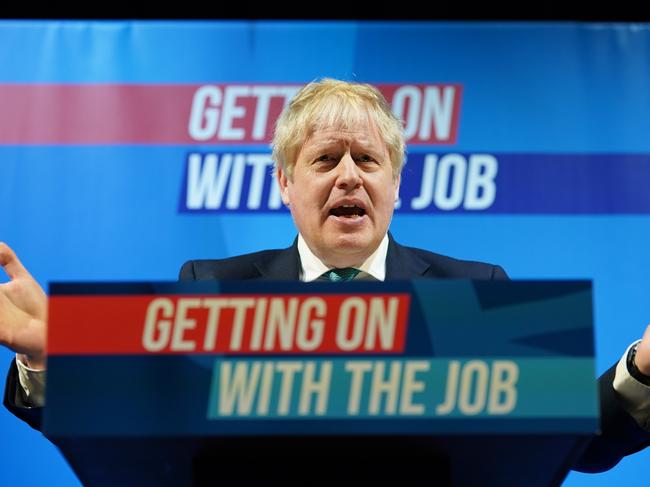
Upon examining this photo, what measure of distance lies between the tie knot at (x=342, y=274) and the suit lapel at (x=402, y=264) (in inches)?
2.2

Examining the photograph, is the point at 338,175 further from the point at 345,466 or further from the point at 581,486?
the point at 581,486

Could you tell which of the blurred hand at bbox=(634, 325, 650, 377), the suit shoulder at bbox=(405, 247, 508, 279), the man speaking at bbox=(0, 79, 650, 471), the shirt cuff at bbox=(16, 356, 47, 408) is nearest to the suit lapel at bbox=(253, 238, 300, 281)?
the man speaking at bbox=(0, 79, 650, 471)

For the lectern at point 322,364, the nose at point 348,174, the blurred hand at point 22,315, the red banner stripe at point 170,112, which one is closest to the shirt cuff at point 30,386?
the blurred hand at point 22,315

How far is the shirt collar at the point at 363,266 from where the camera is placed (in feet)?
4.97

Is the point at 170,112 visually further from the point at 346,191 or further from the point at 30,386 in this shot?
the point at 30,386

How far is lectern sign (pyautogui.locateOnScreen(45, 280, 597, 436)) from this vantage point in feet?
2.38

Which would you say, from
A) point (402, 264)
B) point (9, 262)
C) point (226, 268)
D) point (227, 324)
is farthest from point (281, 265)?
point (227, 324)

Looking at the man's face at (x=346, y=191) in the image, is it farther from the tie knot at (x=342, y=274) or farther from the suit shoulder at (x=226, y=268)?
the suit shoulder at (x=226, y=268)

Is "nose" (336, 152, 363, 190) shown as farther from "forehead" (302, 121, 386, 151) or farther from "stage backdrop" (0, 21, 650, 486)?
"stage backdrop" (0, 21, 650, 486)

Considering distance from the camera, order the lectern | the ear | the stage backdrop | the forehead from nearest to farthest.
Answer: the lectern, the forehead, the ear, the stage backdrop

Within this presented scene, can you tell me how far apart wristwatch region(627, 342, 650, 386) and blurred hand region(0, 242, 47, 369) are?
67 centimetres

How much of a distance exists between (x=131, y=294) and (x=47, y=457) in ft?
5.65

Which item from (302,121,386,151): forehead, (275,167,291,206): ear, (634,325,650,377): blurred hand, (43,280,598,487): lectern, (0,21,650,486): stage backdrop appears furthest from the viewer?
(0,21,650,486): stage backdrop

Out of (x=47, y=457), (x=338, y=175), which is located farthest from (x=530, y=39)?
(x=47, y=457)
